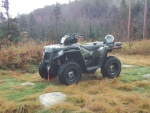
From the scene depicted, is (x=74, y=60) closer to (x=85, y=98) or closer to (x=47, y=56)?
(x=47, y=56)

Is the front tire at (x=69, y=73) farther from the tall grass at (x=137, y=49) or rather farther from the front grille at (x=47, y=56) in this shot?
the tall grass at (x=137, y=49)

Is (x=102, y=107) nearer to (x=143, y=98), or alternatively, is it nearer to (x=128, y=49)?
(x=143, y=98)

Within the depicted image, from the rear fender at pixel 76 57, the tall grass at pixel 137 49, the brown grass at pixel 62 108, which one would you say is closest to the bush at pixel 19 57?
the rear fender at pixel 76 57

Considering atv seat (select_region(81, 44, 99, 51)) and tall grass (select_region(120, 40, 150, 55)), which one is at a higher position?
atv seat (select_region(81, 44, 99, 51))

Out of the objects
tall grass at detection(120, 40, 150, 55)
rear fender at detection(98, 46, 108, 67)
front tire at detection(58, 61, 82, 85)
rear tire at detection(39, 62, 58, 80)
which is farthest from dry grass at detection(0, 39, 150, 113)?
tall grass at detection(120, 40, 150, 55)

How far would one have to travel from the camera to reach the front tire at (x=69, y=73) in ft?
16.9

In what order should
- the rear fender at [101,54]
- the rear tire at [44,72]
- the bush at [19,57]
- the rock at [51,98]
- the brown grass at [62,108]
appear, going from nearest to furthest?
1. the brown grass at [62,108]
2. the rock at [51,98]
3. the rear tire at [44,72]
4. the rear fender at [101,54]
5. the bush at [19,57]

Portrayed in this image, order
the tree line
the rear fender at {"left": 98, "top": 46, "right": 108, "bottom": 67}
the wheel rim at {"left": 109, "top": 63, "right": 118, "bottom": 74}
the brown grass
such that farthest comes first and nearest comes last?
the tree line, the wheel rim at {"left": 109, "top": 63, "right": 118, "bottom": 74}, the rear fender at {"left": 98, "top": 46, "right": 108, "bottom": 67}, the brown grass

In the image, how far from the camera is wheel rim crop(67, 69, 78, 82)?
17.3 ft

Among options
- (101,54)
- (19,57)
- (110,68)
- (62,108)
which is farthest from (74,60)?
(19,57)

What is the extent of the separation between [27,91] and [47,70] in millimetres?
917

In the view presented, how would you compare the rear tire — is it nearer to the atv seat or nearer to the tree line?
the atv seat

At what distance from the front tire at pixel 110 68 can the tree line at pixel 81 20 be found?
16319mm

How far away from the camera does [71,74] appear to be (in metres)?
5.33
